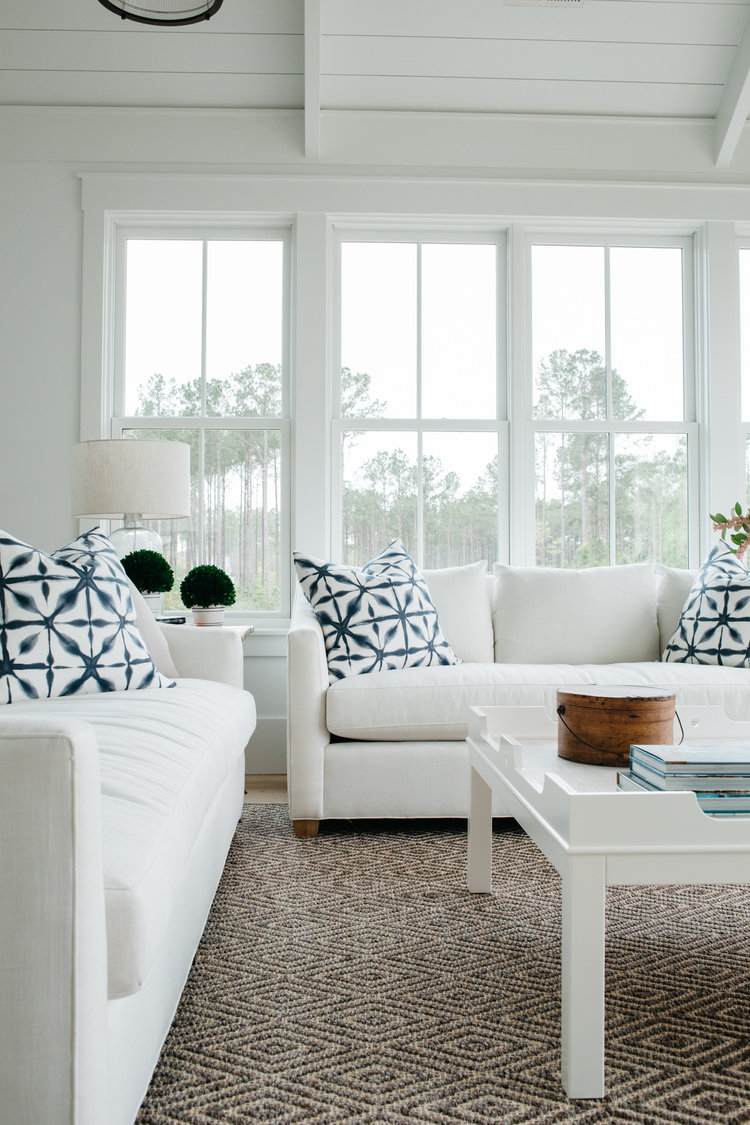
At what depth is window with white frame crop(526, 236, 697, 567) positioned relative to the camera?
3.97 m

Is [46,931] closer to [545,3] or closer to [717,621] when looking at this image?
[717,621]

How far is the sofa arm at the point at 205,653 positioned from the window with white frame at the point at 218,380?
1.30m

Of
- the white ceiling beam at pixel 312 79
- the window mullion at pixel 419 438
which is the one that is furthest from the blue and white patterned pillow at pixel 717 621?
the white ceiling beam at pixel 312 79

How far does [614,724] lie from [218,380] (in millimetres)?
2852

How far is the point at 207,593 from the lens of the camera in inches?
124

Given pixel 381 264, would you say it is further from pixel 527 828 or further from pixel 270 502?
pixel 527 828

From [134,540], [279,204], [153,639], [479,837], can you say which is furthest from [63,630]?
[279,204]

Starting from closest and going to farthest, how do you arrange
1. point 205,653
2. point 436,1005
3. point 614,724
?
point 436,1005
point 614,724
point 205,653

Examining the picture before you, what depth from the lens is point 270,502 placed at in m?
3.92

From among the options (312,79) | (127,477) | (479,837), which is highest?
(312,79)

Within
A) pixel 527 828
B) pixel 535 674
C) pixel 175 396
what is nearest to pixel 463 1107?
pixel 527 828

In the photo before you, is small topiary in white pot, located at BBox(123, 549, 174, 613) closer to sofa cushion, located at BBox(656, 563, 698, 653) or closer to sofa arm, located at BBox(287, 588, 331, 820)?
sofa arm, located at BBox(287, 588, 331, 820)

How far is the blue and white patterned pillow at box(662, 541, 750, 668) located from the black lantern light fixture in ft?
8.36

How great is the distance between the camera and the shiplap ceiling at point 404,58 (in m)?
3.46
